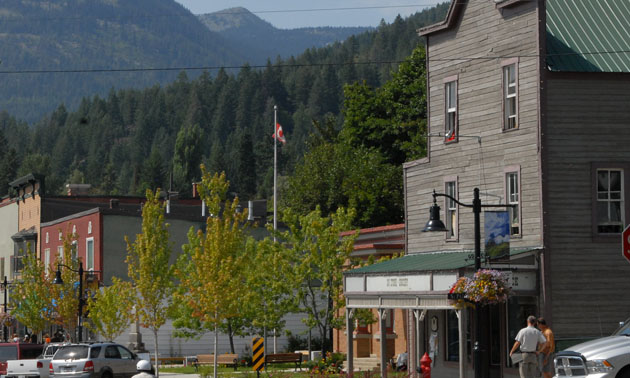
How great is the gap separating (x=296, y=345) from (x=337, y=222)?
48.7 feet

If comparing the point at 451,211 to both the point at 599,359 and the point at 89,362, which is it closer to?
the point at 89,362

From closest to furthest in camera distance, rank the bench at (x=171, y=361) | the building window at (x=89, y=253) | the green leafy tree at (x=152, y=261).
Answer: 1. the green leafy tree at (x=152, y=261)
2. the bench at (x=171, y=361)
3. the building window at (x=89, y=253)

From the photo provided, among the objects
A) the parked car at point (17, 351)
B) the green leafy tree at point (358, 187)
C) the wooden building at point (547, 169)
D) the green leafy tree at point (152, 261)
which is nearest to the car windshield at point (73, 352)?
the parked car at point (17, 351)

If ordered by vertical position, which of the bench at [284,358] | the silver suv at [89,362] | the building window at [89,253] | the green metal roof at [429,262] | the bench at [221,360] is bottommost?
the bench at [221,360]

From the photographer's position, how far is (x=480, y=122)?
34.9 meters

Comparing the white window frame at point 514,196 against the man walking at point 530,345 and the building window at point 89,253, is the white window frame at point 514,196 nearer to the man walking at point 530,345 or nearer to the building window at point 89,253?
the man walking at point 530,345

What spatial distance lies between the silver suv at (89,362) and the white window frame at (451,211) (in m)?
11.8

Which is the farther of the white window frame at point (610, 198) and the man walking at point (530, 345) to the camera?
the white window frame at point (610, 198)

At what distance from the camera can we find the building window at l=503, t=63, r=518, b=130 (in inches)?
1313

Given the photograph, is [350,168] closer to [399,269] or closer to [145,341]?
[145,341]

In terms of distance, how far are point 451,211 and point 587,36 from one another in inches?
285

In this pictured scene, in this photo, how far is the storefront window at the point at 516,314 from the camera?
32406mm

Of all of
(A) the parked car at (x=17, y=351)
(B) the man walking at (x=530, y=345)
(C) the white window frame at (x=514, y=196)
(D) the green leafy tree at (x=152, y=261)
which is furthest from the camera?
(D) the green leafy tree at (x=152, y=261)

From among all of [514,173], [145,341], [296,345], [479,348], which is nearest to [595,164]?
[514,173]
